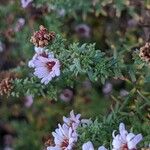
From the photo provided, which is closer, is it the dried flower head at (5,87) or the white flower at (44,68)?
the white flower at (44,68)

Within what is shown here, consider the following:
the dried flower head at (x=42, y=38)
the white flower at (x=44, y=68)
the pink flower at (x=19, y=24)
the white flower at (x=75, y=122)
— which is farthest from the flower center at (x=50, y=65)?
the pink flower at (x=19, y=24)

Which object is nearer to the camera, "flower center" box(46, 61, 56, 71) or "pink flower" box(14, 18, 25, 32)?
"flower center" box(46, 61, 56, 71)

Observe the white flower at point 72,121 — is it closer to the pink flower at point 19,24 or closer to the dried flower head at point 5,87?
the dried flower head at point 5,87

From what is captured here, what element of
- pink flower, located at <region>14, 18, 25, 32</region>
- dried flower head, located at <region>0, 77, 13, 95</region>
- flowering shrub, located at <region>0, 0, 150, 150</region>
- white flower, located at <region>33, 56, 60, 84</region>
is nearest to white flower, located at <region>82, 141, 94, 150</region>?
flowering shrub, located at <region>0, 0, 150, 150</region>

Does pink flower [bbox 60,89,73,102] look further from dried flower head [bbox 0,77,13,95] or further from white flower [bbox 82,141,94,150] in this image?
white flower [bbox 82,141,94,150]

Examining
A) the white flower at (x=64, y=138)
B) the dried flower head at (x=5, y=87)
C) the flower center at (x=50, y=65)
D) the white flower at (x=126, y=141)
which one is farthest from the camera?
the dried flower head at (x=5, y=87)

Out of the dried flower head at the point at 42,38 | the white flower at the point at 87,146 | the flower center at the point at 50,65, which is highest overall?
the dried flower head at the point at 42,38

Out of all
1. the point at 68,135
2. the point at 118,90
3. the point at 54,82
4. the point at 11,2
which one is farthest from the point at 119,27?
the point at 68,135

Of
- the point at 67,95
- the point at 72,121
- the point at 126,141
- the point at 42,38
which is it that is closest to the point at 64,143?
the point at 72,121
